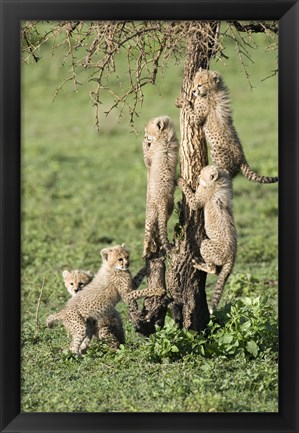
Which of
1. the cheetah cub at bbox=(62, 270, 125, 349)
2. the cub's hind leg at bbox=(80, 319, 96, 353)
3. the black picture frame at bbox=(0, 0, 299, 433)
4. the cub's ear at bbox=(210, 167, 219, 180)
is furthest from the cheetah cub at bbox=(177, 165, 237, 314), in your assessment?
the black picture frame at bbox=(0, 0, 299, 433)

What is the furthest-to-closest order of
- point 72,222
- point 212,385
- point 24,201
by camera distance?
point 24,201 < point 72,222 < point 212,385

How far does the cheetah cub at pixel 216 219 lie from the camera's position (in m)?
5.70

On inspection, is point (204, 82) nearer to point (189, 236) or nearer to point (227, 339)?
point (189, 236)

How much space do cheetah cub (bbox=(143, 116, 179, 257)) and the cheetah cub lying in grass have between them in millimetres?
225

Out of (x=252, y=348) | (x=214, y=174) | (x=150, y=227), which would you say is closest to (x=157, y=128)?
(x=214, y=174)

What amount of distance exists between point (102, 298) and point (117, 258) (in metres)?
0.28

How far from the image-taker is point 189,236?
5906 mm

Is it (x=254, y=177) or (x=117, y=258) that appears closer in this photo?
(x=254, y=177)

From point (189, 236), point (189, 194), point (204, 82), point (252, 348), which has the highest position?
point (204, 82)

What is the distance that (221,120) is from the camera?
5883 mm
